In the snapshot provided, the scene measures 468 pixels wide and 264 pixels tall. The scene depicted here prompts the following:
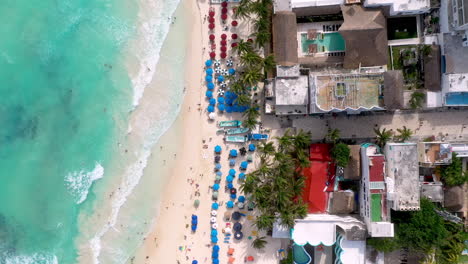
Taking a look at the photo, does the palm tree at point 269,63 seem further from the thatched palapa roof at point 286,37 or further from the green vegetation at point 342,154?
the green vegetation at point 342,154

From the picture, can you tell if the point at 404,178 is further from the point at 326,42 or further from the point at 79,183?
the point at 79,183

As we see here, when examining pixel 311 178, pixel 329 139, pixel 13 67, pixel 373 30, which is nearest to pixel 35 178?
pixel 13 67

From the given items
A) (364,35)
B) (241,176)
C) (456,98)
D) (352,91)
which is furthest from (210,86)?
(456,98)

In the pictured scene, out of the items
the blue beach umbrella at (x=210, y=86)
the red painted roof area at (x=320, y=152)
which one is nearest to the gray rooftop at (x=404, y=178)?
the red painted roof area at (x=320, y=152)

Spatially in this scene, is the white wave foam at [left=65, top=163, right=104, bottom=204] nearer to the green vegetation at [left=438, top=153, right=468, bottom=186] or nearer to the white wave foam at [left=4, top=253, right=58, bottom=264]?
the white wave foam at [left=4, top=253, right=58, bottom=264]

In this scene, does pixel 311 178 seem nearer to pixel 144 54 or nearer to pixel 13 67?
pixel 144 54
